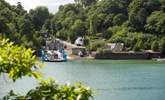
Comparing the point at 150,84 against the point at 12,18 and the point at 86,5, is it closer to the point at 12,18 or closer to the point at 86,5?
the point at 12,18

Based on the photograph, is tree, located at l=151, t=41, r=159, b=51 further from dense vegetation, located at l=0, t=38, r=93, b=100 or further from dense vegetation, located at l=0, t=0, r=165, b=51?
dense vegetation, located at l=0, t=38, r=93, b=100

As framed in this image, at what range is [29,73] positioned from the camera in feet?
15.3

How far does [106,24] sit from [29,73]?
113 m

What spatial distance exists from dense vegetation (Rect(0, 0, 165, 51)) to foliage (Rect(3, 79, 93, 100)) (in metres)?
84.5

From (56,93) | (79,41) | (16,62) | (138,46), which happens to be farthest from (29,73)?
(79,41)

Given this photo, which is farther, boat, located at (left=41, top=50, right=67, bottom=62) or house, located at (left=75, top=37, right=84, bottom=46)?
house, located at (left=75, top=37, right=84, bottom=46)

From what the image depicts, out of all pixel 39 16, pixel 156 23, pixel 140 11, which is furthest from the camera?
pixel 39 16

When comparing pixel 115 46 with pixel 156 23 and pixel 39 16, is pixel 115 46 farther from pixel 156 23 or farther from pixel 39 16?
pixel 39 16

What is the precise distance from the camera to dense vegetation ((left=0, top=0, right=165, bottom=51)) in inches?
4067

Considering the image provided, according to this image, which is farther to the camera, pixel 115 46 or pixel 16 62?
pixel 115 46

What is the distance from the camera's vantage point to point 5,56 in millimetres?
4570

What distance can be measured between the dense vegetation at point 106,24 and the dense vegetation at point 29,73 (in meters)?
84.5

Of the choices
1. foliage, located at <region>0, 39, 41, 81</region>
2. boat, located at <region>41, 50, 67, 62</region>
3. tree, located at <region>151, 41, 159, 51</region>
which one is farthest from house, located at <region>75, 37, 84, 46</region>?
foliage, located at <region>0, 39, 41, 81</region>

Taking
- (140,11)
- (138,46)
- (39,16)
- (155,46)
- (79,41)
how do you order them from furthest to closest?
(39,16) → (79,41) → (140,11) → (138,46) → (155,46)
